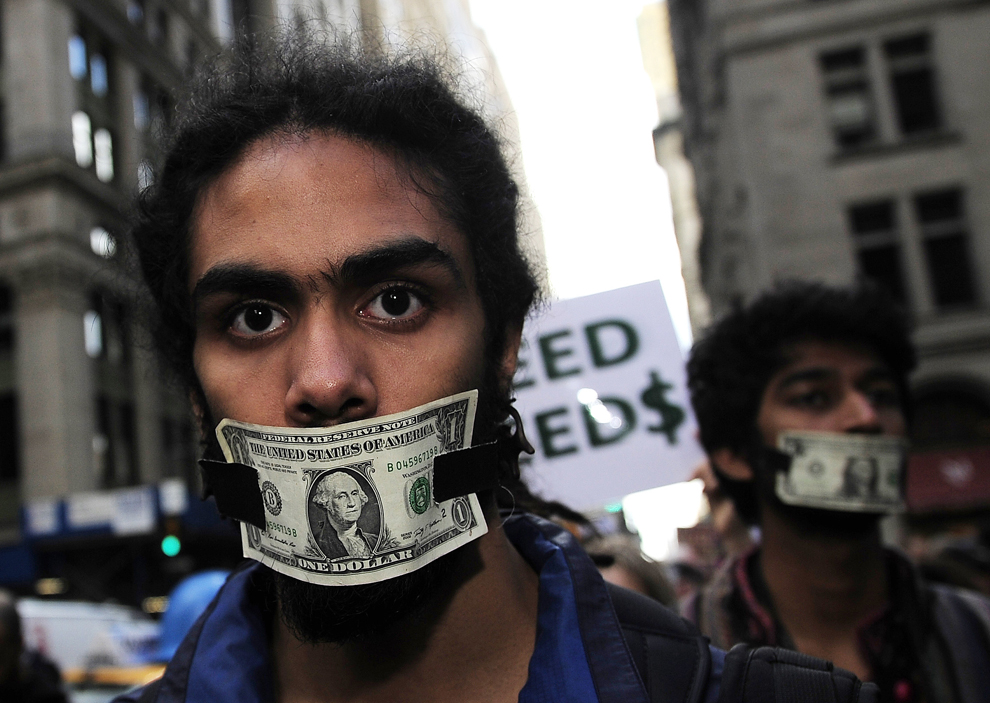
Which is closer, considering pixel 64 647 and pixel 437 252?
pixel 437 252

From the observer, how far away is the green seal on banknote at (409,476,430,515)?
1.64 metres

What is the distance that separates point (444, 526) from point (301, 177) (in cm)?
76

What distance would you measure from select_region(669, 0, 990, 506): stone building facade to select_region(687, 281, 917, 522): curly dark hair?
13.7 m

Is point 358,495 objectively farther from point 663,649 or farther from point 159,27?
point 159,27

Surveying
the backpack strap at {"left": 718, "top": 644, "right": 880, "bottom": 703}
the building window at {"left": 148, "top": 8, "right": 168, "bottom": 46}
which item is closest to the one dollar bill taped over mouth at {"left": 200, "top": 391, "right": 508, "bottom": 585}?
the backpack strap at {"left": 718, "top": 644, "right": 880, "bottom": 703}

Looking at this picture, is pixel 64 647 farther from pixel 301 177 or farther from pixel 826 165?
pixel 826 165

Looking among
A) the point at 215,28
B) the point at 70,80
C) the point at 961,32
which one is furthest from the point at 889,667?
the point at 215,28

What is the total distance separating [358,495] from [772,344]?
83.9 inches

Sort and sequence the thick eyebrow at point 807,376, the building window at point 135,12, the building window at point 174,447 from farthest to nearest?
the building window at point 135,12 → the building window at point 174,447 → the thick eyebrow at point 807,376

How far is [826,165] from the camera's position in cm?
1797

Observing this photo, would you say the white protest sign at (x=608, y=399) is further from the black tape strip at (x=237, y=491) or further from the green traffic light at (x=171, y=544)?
the green traffic light at (x=171, y=544)

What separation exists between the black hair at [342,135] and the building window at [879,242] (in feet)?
56.0

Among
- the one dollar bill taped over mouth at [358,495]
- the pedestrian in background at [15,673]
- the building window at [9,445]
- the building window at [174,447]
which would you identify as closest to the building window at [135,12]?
the building window at [9,445]

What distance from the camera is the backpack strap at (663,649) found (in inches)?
63.7
